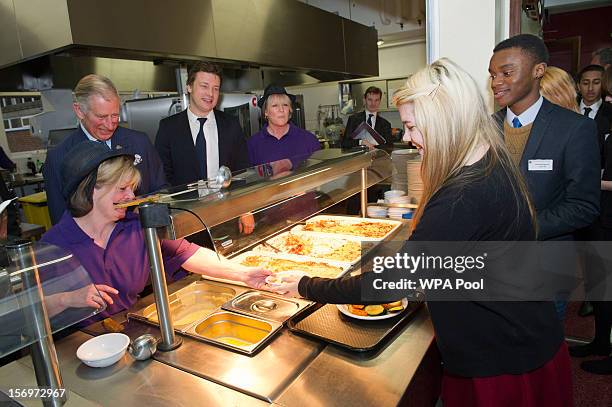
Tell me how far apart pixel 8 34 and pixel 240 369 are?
124 inches

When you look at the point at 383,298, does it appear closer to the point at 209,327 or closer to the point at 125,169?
the point at 209,327

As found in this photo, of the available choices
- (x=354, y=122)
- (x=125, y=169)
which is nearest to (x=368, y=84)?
(x=354, y=122)

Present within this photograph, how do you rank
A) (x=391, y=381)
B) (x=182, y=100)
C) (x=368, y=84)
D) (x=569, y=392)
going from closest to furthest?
(x=391, y=381)
(x=569, y=392)
(x=182, y=100)
(x=368, y=84)

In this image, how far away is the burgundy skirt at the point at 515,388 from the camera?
128cm

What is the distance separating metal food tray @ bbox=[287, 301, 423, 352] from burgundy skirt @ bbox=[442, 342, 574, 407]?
24cm

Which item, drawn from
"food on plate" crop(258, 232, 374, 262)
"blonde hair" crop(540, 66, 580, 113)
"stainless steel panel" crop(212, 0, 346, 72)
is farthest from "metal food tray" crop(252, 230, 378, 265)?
"stainless steel panel" crop(212, 0, 346, 72)

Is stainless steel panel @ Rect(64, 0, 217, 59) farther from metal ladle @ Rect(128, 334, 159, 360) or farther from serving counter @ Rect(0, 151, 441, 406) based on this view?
metal ladle @ Rect(128, 334, 159, 360)

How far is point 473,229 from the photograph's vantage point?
46.6 inches

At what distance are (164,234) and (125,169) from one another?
552 mm

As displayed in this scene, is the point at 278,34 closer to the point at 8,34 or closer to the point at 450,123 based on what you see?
the point at 8,34

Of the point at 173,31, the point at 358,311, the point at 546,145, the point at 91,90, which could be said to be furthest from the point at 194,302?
the point at 173,31

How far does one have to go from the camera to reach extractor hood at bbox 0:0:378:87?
8.74 feet

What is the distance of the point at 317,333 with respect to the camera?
1.40 metres

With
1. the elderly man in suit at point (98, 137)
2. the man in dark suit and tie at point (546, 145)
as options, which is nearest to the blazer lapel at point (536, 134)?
the man in dark suit and tie at point (546, 145)
